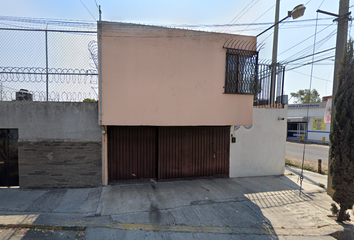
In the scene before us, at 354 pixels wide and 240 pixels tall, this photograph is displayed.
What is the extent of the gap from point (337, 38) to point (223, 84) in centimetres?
398

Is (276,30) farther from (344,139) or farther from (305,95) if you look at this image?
(305,95)

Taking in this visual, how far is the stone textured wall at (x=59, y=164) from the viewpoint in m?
5.22

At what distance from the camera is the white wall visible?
22.7 feet

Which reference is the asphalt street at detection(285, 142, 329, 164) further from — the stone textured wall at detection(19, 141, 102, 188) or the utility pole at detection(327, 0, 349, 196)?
the stone textured wall at detection(19, 141, 102, 188)

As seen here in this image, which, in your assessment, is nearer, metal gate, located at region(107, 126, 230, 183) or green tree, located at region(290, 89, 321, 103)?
metal gate, located at region(107, 126, 230, 183)

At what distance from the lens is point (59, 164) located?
5320 millimetres

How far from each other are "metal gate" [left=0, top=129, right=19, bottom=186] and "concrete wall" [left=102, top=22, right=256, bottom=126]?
2.94 meters

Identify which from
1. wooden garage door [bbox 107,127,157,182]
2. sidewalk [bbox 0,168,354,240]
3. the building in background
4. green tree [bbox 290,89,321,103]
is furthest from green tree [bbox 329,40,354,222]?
green tree [bbox 290,89,321,103]

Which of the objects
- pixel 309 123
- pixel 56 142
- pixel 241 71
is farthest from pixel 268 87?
pixel 309 123

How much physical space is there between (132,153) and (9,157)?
3.67 m

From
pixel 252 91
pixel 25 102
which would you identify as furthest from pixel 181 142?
pixel 25 102

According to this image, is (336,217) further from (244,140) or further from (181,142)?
(181,142)

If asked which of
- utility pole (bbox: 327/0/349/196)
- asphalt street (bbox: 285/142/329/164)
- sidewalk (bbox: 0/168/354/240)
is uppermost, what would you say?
utility pole (bbox: 327/0/349/196)

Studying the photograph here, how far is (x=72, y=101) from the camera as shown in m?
5.41
